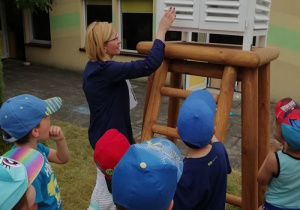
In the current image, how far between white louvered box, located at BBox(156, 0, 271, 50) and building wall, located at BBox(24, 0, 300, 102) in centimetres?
440

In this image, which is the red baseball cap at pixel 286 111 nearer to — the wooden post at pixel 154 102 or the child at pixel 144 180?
the wooden post at pixel 154 102

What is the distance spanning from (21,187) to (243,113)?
1.57m

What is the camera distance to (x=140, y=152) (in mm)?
1179

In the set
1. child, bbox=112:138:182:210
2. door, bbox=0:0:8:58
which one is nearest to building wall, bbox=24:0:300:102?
door, bbox=0:0:8:58

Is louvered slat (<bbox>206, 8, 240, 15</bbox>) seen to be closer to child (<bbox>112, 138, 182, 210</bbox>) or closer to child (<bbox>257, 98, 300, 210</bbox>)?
child (<bbox>257, 98, 300, 210</bbox>)

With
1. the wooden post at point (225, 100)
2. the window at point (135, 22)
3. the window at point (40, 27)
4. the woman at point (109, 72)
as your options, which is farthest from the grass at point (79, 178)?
the window at point (40, 27)

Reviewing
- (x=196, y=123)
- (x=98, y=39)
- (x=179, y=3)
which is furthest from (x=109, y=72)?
(x=196, y=123)

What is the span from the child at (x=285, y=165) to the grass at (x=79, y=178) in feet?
4.05

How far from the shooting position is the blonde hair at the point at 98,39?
223cm

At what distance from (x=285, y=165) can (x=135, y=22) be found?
7.16 m

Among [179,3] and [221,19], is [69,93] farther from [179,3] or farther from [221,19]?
[221,19]

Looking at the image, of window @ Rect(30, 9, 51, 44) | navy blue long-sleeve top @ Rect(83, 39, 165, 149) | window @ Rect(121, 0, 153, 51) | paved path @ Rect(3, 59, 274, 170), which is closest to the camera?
navy blue long-sleeve top @ Rect(83, 39, 165, 149)

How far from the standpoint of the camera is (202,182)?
64.9 inches

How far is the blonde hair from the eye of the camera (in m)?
2.23
